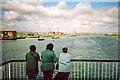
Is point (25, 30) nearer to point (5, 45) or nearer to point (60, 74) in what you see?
Result: point (5, 45)

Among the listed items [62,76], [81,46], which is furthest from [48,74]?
[81,46]

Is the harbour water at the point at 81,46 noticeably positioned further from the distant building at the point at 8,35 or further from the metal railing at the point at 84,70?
the metal railing at the point at 84,70

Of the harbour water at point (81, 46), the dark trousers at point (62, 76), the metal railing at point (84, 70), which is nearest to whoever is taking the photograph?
the dark trousers at point (62, 76)

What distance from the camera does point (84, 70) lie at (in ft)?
17.4

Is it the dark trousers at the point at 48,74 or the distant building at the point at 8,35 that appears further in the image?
the distant building at the point at 8,35

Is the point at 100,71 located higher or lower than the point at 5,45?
lower

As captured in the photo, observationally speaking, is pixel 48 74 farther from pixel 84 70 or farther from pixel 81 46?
pixel 81 46

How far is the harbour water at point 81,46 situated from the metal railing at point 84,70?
0.95 ft

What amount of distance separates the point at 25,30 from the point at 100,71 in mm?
2170

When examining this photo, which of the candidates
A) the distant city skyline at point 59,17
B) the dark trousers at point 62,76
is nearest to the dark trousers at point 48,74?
the dark trousers at point 62,76

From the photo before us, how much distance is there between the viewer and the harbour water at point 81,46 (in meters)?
5.61

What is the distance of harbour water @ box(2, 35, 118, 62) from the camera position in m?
5.61

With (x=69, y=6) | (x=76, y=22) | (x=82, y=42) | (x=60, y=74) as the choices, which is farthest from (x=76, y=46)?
(x=60, y=74)

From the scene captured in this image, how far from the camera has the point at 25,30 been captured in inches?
238
